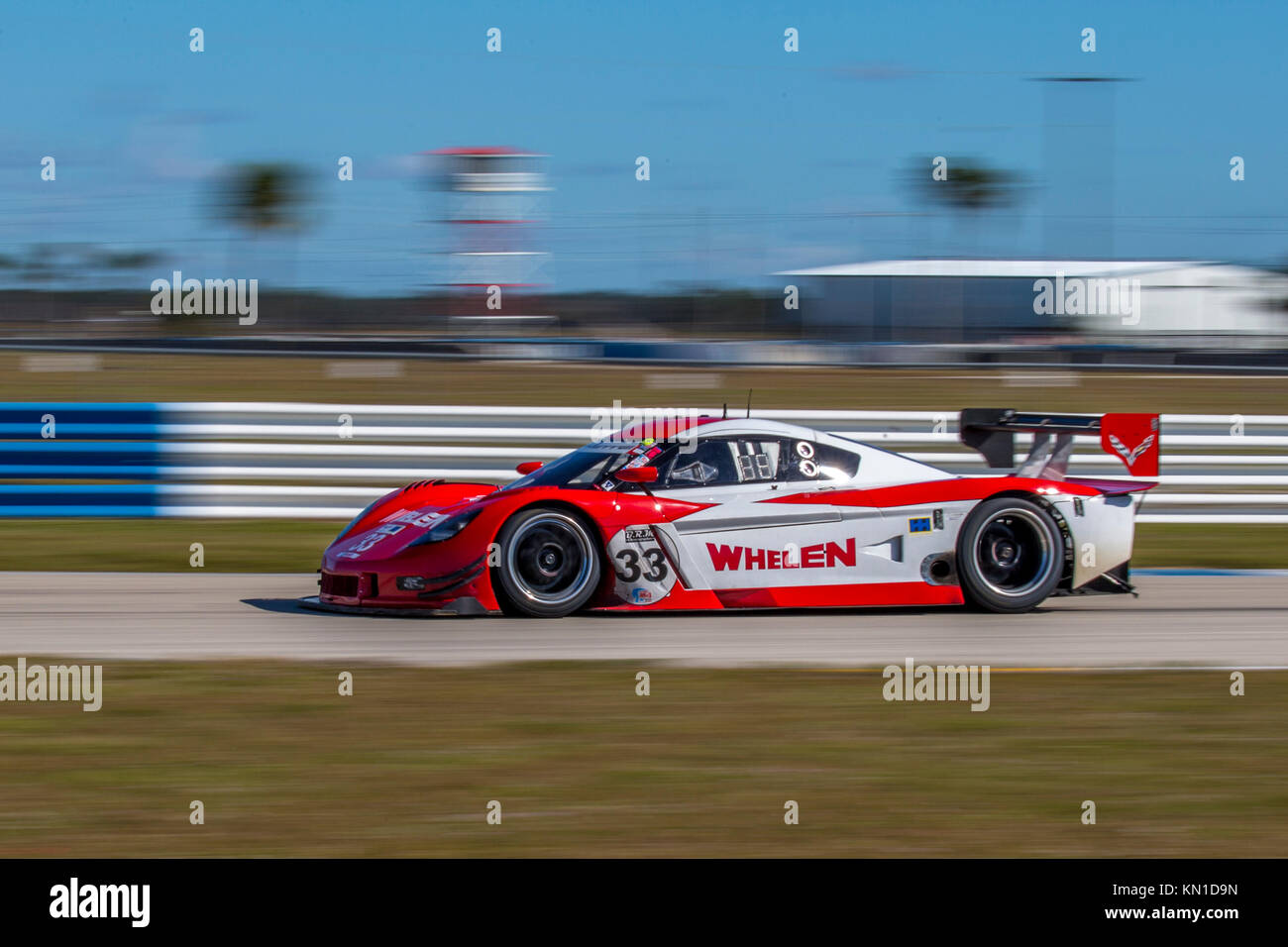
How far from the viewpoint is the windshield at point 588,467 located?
8492 millimetres

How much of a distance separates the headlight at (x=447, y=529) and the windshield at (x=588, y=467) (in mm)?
394

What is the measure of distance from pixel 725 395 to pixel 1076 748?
13.4 metres

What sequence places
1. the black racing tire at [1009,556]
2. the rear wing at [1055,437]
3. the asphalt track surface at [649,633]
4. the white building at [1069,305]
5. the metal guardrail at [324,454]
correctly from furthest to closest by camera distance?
the white building at [1069,305]
the metal guardrail at [324,454]
the rear wing at [1055,437]
the black racing tire at [1009,556]
the asphalt track surface at [649,633]

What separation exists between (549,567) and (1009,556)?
278 cm

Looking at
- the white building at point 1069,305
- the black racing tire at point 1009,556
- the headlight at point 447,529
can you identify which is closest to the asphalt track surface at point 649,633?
the black racing tire at point 1009,556

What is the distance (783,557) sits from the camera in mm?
8484

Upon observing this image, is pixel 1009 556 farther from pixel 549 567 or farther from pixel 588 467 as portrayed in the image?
pixel 549 567

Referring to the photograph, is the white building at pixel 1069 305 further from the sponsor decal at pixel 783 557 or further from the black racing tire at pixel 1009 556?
the sponsor decal at pixel 783 557

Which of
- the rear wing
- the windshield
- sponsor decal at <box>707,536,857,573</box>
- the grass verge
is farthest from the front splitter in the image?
the rear wing

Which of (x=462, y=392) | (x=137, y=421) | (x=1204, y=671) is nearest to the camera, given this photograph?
(x=1204, y=671)

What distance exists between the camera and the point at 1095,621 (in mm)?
8734
